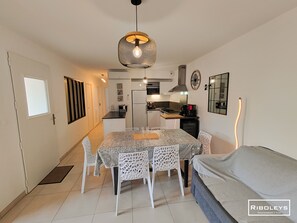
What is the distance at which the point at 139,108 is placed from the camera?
5719mm

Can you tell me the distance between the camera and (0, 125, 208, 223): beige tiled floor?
1754 mm

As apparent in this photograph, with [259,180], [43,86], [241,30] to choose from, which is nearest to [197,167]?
[259,180]

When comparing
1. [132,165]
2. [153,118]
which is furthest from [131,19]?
[153,118]

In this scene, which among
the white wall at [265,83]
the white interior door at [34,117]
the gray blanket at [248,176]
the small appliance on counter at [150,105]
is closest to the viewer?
the gray blanket at [248,176]

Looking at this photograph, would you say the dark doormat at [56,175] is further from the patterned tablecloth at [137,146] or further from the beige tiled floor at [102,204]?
the patterned tablecloth at [137,146]

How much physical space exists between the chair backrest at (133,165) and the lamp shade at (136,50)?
111 cm

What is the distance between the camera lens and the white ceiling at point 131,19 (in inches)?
59.7

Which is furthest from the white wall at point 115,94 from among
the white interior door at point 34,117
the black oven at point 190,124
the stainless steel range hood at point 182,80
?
the white interior door at point 34,117

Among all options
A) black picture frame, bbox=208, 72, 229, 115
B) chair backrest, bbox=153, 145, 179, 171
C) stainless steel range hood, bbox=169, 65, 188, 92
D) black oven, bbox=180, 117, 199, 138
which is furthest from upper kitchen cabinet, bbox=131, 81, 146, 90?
chair backrest, bbox=153, 145, 179, 171

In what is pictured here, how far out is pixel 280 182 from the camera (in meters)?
1.40

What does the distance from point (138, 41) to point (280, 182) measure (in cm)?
198

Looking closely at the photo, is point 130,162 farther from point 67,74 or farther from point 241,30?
point 67,74

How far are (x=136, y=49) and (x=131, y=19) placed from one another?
659 millimetres

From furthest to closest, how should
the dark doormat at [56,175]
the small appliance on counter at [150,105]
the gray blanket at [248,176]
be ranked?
1. the small appliance on counter at [150,105]
2. the dark doormat at [56,175]
3. the gray blanket at [248,176]
